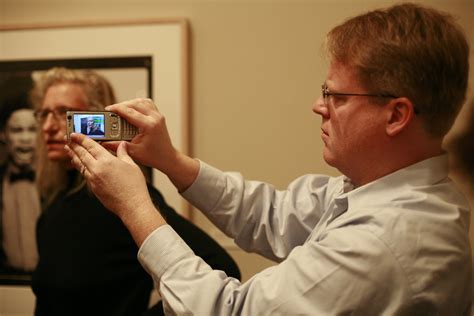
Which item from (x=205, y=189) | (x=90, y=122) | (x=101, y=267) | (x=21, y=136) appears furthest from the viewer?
(x=21, y=136)

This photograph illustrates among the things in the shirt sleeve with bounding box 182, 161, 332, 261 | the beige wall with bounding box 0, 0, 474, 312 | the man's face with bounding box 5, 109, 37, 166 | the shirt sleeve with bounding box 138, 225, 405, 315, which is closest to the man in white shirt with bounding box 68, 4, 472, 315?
the shirt sleeve with bounding box 138, 225, 405, 315

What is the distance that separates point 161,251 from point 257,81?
97cm

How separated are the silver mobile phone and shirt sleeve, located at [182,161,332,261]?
0.21 meters

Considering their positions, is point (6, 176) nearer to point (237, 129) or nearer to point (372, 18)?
point (237, 129)

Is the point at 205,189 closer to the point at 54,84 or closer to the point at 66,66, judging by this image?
the point at 54,84

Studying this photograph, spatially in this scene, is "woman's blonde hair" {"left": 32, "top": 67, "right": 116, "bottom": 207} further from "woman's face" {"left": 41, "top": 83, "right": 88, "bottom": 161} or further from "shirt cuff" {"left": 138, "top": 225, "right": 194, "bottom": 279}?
"shirt cuff" {"left": 138, "top": 225, "right": 194, "bottom": 279}

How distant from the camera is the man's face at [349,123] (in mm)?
743

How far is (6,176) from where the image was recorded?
5.61ft

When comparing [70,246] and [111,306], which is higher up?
[70,246]

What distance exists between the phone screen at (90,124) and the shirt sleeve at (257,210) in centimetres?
25

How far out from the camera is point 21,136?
1.69 meters

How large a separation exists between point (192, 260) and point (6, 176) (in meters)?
1.30

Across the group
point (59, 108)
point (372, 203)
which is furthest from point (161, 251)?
point (59, 108)

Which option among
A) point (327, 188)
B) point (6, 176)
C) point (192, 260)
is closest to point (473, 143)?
point (327, 188)
